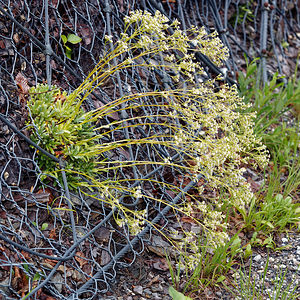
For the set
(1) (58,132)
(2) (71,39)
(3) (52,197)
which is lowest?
(3) (52,197)

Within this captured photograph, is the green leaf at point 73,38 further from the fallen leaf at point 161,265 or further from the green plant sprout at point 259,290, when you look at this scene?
the green plant sprout at point 259,290

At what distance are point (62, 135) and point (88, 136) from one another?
175 millimetres

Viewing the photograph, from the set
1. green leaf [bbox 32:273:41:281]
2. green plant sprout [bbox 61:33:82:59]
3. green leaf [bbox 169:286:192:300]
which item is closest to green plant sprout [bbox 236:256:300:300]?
green leaf [bbox 169:286:192:300]

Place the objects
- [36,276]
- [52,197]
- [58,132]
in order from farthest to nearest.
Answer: [52,197] < [58,132] < [36,276]

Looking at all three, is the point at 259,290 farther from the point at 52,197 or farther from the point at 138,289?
the point at 52,197

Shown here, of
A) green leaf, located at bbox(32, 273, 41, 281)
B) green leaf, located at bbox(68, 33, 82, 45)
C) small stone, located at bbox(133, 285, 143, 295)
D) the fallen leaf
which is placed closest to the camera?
green leaf, located at bbox(32, 273, 41, 281)

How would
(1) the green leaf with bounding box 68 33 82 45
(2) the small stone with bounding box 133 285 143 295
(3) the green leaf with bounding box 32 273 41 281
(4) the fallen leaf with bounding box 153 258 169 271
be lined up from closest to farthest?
(3) the green leaf with bounding box 32 273 41 281 → (2) the small stone with bounding box 133 285 143 295 → (4) the fallen leaf with bounding box 153 258 169 271 → (1) the green leaf with bounding box 68 33 82 45

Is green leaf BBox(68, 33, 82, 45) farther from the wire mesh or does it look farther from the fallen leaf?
the fallen leaf

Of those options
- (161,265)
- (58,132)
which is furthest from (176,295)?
(58,132)

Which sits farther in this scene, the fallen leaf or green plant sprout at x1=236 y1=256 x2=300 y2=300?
the fallen leaf

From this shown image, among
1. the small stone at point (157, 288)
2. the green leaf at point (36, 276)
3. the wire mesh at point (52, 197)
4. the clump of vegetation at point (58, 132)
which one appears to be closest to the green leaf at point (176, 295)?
the small stone at point (157, 288)

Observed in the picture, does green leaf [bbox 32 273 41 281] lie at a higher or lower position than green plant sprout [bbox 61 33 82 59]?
lower

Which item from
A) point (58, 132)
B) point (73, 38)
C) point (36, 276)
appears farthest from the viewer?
point (73, 38)

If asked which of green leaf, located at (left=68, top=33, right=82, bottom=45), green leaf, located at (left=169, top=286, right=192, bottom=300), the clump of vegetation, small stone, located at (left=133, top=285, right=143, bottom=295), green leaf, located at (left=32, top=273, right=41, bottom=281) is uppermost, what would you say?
green leaf, located at (left=68, top=33, right=82, bottom=45)
